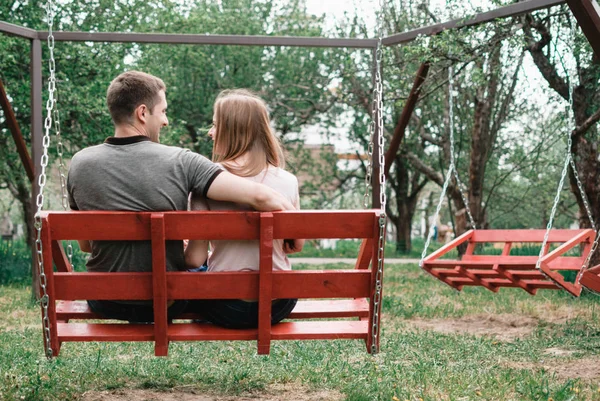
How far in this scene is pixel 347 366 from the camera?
4906mm

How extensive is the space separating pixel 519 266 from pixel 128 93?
3828mm

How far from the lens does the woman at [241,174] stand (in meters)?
3.44

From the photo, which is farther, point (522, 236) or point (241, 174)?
point (522, 236)

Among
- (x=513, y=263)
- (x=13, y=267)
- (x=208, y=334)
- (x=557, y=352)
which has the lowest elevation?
(x=13, y=267)

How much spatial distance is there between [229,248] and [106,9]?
1123 centimetres

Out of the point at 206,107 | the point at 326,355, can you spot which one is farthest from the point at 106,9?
the point at 326,355

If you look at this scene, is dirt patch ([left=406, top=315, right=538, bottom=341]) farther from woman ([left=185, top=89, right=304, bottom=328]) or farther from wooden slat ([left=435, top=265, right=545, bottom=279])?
woman ([left=185, top=89, right=304, bottom=328])

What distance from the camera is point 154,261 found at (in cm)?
326

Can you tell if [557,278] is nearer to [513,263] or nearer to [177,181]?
[513,263]

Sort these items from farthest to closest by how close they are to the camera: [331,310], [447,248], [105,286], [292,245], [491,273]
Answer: [447,248] → [491,273] → [331,310] → [292,245] → [105,286]

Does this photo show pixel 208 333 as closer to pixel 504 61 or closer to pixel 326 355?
pixel 326 355

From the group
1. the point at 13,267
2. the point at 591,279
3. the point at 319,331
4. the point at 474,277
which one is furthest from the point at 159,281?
the point at 13,267

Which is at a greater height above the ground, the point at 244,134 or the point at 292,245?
the point at 244,134

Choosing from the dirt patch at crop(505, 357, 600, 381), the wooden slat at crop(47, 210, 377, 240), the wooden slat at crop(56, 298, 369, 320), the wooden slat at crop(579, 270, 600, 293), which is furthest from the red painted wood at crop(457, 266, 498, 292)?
the wooden slat at crop(47, 210, 377, 240)
